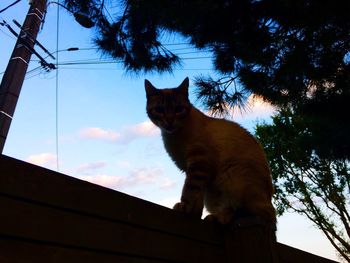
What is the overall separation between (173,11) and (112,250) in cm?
269

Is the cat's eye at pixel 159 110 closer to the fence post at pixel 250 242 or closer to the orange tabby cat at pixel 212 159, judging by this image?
the orange tabby cat at pixel 212 159

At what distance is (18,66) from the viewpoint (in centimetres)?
535

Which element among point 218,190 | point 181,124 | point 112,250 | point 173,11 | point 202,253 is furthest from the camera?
point 173,11

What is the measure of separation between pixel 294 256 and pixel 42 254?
2070 millimetres

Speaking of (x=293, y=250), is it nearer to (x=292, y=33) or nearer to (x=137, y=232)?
Answer: (x=137, y=232)

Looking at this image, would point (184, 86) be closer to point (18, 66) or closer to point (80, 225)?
point (80, 225)

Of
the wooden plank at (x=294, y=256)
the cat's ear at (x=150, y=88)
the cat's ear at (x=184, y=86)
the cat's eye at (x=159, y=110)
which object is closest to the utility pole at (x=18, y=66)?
the cat's ear at (x=150, y=88)

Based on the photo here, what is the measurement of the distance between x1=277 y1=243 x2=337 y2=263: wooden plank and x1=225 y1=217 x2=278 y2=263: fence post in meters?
0.20

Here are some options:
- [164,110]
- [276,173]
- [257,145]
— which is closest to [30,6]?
[164,110]

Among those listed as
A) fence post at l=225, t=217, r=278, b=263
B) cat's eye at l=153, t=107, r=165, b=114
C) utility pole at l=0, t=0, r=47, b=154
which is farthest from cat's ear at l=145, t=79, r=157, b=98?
utility pole at l=0, t=0, r=47, b=154

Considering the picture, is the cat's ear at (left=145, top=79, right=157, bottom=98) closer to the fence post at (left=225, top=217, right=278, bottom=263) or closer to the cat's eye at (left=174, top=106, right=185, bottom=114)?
the cat's eye at (left=174, top=106, right=185, bottom=114)

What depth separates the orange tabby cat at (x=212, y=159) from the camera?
237 cm

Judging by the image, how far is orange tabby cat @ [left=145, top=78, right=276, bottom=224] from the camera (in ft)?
7.79

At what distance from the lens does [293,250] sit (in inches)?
104
